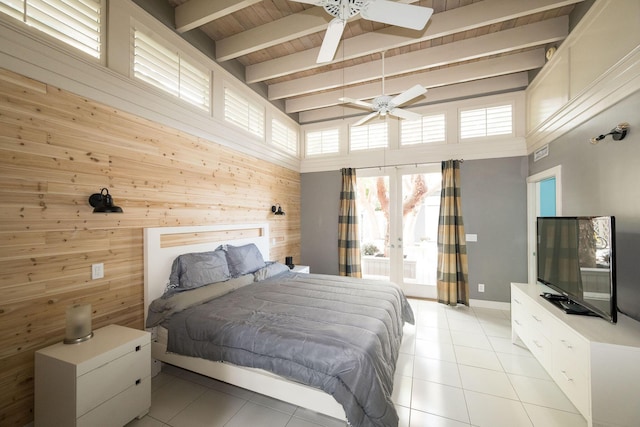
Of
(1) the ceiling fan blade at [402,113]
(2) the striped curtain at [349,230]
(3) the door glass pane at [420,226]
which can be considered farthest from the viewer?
(2) the striped curtain at [349,230]

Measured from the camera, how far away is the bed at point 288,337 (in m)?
1.49

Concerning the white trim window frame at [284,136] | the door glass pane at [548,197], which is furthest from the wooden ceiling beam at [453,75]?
the door glass pane at [548,197]

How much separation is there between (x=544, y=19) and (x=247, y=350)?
169 inches

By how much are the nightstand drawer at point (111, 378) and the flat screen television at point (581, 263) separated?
3149 mm

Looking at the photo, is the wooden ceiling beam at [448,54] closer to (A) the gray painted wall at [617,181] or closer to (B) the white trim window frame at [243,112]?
(B) the white trim window frame at [243,112]

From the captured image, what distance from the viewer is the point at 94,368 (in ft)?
4.89

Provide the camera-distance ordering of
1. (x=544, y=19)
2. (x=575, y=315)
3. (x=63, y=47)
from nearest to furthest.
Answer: (x=63, y=47) → (x=575, y=315) → (x=544, y=19)

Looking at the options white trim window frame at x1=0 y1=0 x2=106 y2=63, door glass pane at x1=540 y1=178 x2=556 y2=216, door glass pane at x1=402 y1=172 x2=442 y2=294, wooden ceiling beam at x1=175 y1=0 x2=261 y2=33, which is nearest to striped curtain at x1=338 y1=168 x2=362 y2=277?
door glass pane at x1=402 y1=172 x2=442 y2=294

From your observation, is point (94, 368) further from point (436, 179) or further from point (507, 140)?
point (507, 140)

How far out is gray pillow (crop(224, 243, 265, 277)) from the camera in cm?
299

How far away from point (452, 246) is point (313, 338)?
309cm

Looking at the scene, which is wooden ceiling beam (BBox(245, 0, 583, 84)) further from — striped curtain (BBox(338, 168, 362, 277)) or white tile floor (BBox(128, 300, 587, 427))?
white tile floor (BBox(128, 300, 587, 427))

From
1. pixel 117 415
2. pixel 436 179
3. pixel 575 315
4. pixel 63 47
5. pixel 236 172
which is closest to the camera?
pixel 117 415

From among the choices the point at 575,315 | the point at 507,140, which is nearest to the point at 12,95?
the point at 575,315
